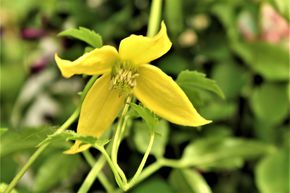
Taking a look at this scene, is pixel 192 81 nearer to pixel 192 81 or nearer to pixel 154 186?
pixel 192 81

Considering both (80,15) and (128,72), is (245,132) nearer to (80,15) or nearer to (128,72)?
(80,15)

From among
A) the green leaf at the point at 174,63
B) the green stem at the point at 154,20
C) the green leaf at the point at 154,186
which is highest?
the green stem at the point at 154,20

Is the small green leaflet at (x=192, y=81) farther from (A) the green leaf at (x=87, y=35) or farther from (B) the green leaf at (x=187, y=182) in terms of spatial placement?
(B) the green leaf at (x=187, y=182)

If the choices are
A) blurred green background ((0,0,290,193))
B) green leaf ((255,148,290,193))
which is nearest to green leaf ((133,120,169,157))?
blurred green background ((0,0,290,193))

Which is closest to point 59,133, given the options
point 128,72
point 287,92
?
point 128,72

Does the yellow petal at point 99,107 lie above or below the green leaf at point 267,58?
above

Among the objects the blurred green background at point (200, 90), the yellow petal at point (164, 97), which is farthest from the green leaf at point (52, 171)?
the yellow petal at point (164, 97)
